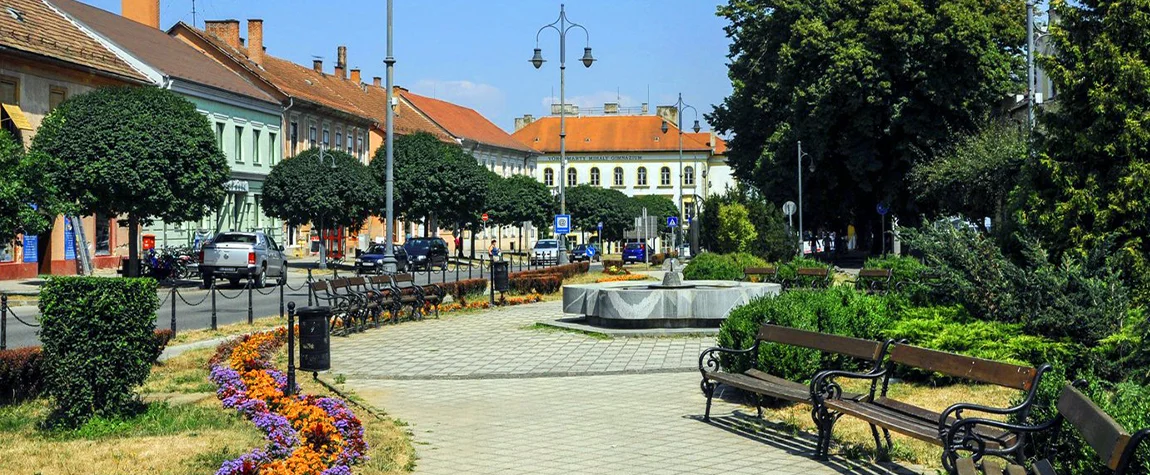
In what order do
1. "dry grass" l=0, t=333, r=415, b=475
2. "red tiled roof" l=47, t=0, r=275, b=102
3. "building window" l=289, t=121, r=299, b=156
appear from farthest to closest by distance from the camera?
"building window" l=289, t=121, r=299, b=156 < "red tiled roof" l=47, t=0, r=275, b=102 < "dry grass" l=0, t=333, r=415, b=475

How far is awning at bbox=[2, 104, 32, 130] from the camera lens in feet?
127

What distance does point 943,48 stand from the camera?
46.4 m

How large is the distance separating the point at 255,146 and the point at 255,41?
9.42 metres

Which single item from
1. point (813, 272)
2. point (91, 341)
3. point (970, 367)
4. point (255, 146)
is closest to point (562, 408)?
point (91, 341)

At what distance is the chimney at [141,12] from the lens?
196 ft

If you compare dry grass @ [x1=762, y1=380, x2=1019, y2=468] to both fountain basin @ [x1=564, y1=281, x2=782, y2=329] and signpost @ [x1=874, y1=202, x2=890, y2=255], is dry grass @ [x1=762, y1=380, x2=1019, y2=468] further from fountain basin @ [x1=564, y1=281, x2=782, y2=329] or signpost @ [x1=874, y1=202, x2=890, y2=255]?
signpost @ [x1=874, y1=202, x2=890, y2=255]

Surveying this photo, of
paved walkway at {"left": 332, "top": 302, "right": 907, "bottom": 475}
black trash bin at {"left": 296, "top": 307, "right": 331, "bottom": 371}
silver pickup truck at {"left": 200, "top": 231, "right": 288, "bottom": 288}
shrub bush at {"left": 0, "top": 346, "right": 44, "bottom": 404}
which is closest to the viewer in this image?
paved walkway at {"left": 332, "top": 302, "right": 907, "bottom": 475}

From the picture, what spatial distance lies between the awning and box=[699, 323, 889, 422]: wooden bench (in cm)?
3263

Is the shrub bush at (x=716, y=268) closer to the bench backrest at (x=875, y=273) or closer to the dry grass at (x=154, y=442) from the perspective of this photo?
the bench backrest at (x=875, y=273)

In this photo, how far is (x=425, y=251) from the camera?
5822 centimetres

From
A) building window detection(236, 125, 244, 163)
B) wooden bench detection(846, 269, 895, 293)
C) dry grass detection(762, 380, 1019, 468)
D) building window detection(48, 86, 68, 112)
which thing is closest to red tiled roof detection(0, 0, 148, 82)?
building window detection(48, 86, 68, 112)

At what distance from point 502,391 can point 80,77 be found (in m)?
35.0

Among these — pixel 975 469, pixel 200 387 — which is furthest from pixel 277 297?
pixel 975 469

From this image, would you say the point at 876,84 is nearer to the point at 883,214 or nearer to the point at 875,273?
the point at 883,214
